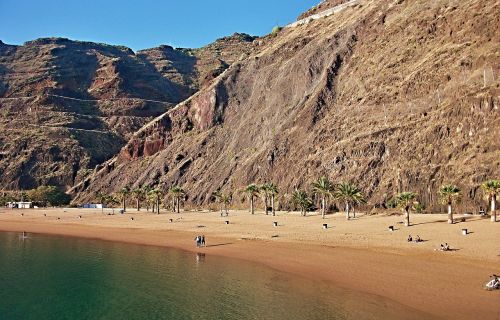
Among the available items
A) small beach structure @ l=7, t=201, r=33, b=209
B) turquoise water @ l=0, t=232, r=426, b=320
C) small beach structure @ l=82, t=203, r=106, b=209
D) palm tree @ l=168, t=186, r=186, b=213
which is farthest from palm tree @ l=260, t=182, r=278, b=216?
small beach structure @ l=7, t=201, r=33, b=209

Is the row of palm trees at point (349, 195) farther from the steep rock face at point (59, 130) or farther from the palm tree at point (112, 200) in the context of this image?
the steep rock face at point (59, 130)

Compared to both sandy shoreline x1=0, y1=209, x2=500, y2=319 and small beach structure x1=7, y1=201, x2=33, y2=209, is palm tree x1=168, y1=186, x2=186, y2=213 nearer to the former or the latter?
sandy shoreline x1=0, y1=209, x2=500, y2=319

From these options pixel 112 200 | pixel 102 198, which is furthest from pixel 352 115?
pixel 102 198

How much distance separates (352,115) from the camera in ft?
270

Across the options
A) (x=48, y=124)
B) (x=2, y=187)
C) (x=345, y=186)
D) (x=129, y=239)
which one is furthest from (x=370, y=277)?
(x=48, y=124)

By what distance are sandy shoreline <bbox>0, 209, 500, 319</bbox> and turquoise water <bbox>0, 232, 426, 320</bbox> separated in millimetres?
2722

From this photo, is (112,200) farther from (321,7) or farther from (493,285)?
(493,285)

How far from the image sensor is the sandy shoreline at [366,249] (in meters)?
25.3

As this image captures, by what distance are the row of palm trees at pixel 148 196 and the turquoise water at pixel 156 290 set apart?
1687 inches

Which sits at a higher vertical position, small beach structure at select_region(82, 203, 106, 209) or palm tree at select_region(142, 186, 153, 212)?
palm tree at select_region(142, 186, 153, 212)

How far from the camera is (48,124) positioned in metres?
164

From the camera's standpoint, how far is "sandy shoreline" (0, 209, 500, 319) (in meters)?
25.3

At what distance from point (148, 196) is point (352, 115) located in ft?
146

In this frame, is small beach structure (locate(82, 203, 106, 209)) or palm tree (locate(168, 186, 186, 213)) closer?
palm tree (locate(168, 186, 186, 213))
